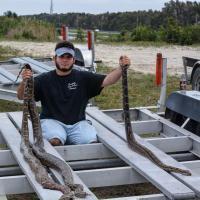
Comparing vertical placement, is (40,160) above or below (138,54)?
above

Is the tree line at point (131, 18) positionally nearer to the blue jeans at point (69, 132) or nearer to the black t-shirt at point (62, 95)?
the black t-shirt at point (62, 95)

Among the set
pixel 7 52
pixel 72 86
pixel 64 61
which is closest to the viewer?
pixel 64 61

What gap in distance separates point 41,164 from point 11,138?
88 cm

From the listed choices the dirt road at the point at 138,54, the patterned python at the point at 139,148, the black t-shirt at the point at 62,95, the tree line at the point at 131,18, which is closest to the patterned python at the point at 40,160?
the black t-shirt at the point at 62,95

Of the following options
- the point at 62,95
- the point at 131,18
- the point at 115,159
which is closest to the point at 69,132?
the point at 62,95

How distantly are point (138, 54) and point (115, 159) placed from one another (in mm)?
13976

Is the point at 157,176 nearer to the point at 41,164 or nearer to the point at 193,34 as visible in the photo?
the point at 41,164

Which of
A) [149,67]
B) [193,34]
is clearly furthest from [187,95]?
[193,34]

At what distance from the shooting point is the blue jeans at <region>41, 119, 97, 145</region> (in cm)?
512

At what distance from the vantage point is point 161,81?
7141 mm

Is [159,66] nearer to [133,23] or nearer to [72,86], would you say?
[72,86]

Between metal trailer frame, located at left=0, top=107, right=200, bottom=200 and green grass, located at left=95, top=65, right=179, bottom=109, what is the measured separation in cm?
306

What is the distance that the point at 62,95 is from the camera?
5.35 meters

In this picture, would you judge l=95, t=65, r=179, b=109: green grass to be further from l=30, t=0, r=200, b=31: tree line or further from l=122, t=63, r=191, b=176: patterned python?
l=30, t=0, r=200, b=31: tree line
